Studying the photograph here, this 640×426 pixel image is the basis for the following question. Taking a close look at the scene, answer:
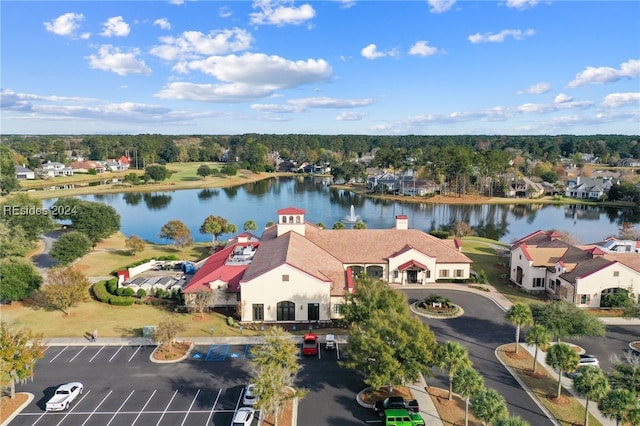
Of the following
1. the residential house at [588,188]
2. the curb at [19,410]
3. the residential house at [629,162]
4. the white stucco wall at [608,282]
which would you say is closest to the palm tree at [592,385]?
the white stucco wall at [608,282]

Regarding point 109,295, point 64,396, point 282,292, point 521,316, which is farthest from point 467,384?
point 109,295

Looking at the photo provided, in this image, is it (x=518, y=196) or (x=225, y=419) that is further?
(x=518, y=196)

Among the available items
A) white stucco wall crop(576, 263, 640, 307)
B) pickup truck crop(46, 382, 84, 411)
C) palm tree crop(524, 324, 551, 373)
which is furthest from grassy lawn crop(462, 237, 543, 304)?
pickup truck crop(46, 382, 84, 411)

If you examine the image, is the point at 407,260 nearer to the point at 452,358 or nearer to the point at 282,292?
the point at 282,292

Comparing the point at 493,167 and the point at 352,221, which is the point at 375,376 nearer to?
the point at 352,221

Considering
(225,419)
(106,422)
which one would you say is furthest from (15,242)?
(225,419)

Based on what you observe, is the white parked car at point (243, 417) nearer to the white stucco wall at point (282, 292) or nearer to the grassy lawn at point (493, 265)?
the white stucco wall at point (282, 292)

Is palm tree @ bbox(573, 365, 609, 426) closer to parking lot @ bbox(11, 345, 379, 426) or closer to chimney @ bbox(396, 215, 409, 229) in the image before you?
parking lot @ bbox(11, 345, 379, 426)
